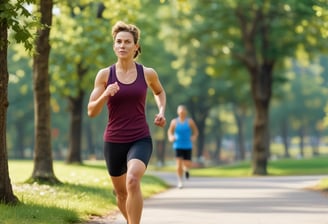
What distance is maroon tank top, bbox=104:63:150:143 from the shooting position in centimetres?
805

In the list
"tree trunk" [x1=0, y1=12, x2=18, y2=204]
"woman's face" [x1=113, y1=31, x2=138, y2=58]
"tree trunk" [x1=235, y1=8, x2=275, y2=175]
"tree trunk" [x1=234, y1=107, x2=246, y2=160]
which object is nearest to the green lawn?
"tree trunk" [x1=0, y1=12, x2=18, y2=204]

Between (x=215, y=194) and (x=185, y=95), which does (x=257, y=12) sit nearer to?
(x=215, y=194)

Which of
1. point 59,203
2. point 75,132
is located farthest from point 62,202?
point 75,132

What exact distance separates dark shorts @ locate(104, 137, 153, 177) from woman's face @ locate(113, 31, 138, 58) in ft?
2.80

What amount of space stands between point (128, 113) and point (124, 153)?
41cm

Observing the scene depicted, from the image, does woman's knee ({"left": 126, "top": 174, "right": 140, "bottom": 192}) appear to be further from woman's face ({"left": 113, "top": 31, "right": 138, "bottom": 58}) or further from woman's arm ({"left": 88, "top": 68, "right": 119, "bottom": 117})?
woman's face ({"left": 113, "top": 31, "right": 138, "bottom": 58})

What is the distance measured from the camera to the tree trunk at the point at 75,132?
34.7 metres

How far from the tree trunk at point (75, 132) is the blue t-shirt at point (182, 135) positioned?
14688 millimetres

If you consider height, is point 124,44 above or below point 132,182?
above

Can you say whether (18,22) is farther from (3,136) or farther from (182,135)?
(182,135)

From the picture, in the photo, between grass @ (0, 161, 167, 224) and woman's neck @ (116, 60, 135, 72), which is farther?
grass @ (0, 161, 167, 224)

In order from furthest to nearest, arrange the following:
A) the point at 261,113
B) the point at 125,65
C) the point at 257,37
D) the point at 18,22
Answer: the point at 261,113 → the point at 257,37 → the point at 18,22 → the point at 125,65

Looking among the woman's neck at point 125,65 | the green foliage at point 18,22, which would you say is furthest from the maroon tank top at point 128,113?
the green foliage at point 18,22

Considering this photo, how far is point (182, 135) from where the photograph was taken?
2050cm
